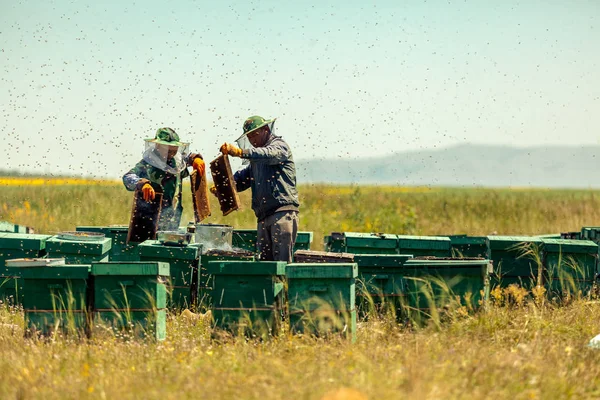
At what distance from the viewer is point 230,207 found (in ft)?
35.1

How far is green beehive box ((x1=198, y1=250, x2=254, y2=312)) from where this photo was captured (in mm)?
9680

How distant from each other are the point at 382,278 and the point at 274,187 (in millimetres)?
1926

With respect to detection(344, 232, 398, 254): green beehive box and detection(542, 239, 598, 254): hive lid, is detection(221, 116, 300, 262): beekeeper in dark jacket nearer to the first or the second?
detection(344, 232, 398, 254): green beehive box

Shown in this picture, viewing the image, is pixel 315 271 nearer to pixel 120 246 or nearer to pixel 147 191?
pixel 147 191

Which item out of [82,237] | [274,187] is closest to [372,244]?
[274,187]

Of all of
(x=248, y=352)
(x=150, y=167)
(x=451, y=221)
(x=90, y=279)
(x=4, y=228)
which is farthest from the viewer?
(x=451, y=221)

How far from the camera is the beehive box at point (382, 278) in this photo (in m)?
9.27

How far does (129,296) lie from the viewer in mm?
8039

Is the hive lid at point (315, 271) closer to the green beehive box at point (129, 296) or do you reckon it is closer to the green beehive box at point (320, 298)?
the green beehive box at point (320, 298)

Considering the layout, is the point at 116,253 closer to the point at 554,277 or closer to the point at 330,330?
the point at 330,330

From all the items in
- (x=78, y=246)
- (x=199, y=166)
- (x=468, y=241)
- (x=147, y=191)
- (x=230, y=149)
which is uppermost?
(x=230, y=149)

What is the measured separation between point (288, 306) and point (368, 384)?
2.22m

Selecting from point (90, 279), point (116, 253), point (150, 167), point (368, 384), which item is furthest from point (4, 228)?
point (368, 384)

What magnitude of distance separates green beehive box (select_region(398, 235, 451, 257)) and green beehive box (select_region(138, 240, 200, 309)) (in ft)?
9.36
